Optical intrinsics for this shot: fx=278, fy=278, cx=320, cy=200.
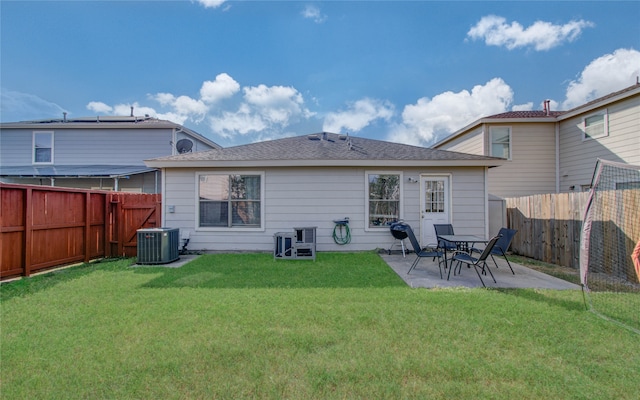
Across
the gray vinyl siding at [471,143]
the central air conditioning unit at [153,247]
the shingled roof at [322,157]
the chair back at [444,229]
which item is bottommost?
the central air conditioning unit at [153,247]

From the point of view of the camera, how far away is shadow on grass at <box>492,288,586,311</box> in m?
3.78

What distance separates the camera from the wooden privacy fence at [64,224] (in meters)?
5.17

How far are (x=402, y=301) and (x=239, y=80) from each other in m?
12.8

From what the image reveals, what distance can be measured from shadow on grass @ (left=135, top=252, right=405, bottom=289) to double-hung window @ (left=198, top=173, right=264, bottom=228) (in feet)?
3.60

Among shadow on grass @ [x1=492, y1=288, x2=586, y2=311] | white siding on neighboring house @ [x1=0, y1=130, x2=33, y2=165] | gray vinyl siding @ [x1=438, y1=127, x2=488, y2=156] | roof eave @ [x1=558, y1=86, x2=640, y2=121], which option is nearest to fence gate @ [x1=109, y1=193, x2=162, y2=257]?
shadow on grass @ [x1=492, y1=288, x2=586, y2=311]

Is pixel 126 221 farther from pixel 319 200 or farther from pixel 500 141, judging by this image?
pixel 500 141

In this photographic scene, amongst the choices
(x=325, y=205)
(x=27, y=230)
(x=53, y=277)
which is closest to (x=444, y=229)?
(x=325, y=205)

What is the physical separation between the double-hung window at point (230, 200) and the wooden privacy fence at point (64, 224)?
148cm

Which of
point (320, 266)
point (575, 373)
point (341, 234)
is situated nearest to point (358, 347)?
point (575, 373)

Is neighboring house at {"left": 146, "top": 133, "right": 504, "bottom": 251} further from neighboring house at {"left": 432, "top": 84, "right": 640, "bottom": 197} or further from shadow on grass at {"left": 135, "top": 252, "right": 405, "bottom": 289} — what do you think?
neighboring house at {"left": 432, "top": 84, "right": 640, "bottom": 197}

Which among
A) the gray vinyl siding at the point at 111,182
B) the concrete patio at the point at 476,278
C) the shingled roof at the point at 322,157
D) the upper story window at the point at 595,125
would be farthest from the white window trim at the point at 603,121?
the gray vinyl siding at the point at 111,182

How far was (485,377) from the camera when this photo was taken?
2211 mm

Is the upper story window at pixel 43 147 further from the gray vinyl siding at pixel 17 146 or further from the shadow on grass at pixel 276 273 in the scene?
A: the shadow on grass at pixel 276 273

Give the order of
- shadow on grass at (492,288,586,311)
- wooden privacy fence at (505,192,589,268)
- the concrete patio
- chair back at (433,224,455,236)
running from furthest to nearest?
chair back at (433,224,455,236), wooden privacy fence at (505,192,589,268), the concrete patio, shadow on grass at (492,288,586,311)
